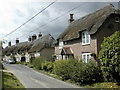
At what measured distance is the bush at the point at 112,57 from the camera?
61.3ft

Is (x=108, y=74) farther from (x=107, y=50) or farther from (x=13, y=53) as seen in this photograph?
(x=13, y=53)

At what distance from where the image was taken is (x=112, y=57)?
750 inches

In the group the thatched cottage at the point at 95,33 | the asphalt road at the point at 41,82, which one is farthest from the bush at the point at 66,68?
the thatched cottage at the point at 95,33

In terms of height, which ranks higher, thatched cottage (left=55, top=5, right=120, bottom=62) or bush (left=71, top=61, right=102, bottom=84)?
thatched cottage (left=55, top=5, right=120, bottom=62)

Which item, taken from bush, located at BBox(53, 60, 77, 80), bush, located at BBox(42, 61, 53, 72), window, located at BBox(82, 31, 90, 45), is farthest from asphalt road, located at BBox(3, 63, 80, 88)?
window, located at BBox(82, 31, 90, 45)

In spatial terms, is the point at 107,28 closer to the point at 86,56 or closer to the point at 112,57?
the point at 86,56

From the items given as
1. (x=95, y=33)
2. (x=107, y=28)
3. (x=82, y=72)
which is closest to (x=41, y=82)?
(x=82, y=72)

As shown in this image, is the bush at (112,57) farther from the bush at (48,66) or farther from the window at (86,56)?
the bush at (48,66)

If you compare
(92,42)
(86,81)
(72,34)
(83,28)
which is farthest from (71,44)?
(86,81)

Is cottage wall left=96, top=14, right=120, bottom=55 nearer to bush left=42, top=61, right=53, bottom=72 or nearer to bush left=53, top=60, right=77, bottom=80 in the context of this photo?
bush left=53, top=60, right=77, bottom=80

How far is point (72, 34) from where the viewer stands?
30.4 m

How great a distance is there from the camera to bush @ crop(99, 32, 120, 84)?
1869cm

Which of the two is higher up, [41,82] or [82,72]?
[82,72]

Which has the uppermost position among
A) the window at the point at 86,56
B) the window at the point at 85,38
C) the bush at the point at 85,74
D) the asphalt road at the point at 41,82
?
the window at the point at 85,38
